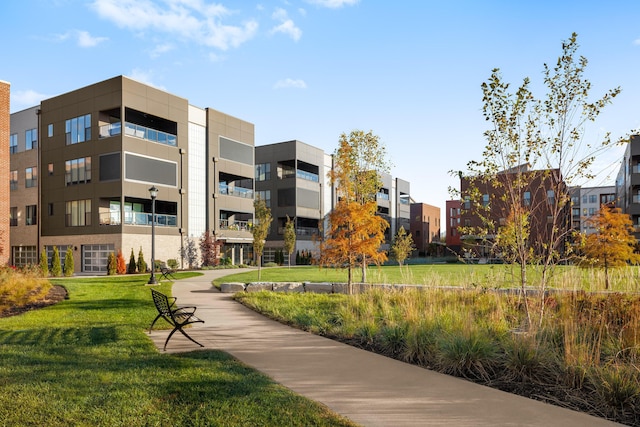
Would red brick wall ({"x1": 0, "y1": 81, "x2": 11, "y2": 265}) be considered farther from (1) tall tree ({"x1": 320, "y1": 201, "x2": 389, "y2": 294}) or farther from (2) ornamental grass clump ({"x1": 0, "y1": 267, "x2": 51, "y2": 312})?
(1) tall tree ({"x1": 320, "y1": 201, "x2": 389, "y2": 294})

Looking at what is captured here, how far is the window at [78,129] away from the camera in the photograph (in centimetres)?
3512

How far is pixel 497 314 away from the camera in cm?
976

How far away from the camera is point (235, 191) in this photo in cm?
4434

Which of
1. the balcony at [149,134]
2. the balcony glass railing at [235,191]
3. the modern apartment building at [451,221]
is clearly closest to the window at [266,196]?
the balcony glass railing at [235,191]

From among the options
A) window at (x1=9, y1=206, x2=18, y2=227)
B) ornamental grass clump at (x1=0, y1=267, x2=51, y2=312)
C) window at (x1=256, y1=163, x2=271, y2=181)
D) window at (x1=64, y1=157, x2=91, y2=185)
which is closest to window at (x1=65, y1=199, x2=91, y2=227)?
window at (x1=64, y1=157, x2=91, y2=185)

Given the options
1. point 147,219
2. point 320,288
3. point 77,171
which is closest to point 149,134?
point 77,171

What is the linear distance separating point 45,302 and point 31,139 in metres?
30.3

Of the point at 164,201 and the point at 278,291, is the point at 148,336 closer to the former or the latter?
the point at 278,291

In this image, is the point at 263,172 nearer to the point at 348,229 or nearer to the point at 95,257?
the point at 95,257

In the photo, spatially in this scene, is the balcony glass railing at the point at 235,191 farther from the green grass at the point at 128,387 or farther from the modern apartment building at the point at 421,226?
the modern apartment building at the point at 421,226

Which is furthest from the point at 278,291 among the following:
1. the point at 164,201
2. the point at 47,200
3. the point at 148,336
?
the point at 47,200

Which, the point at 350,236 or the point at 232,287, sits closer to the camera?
the point at 350,236

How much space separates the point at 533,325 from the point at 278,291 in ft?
35.3

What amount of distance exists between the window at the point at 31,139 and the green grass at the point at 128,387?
34.9 meters
